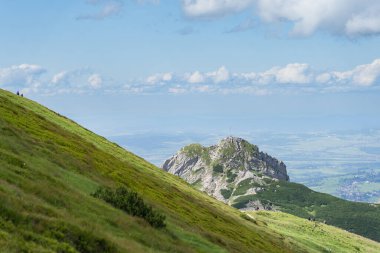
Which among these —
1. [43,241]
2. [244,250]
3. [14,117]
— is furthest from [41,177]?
[14,117]

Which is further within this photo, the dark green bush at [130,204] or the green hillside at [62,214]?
the dark green bush at [130,204]

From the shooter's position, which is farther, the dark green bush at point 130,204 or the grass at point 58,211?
the dark green bush at point 130,204

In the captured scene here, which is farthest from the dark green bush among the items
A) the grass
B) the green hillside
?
the grass

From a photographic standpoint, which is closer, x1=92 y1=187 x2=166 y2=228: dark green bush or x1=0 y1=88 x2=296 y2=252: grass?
x1=0 y1=88 x2=296 y2=252: grass

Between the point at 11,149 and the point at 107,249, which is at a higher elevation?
the point at 11,149

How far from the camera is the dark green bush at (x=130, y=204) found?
42500mm

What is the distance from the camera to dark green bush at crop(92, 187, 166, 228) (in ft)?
139

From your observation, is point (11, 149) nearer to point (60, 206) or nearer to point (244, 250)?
point (60, 206)

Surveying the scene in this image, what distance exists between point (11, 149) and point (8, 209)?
18917 mm

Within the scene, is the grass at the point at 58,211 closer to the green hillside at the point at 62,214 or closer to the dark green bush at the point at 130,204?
the green hillside at the point at 62,214

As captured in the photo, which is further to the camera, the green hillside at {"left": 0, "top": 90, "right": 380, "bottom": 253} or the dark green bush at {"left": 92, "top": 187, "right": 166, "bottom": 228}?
the dark green bush at {"left": 92, "top": 187, "right": 166, "bottom": 228}

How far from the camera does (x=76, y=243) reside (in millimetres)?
27344

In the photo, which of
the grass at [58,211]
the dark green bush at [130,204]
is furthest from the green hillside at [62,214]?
the dark green bush at [130,204]

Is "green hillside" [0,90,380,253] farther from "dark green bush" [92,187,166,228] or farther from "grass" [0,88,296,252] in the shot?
"dark green bush" [92,187,166,228]
